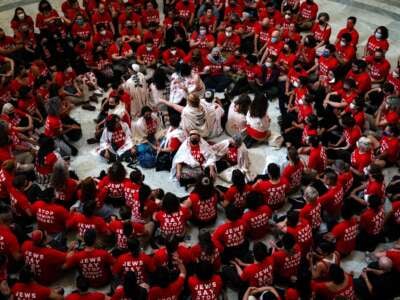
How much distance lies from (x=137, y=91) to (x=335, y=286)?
601cm

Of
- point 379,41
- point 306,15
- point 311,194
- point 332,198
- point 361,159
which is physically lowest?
point 332,198

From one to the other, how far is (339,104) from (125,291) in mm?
6281

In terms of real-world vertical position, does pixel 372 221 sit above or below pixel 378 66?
below

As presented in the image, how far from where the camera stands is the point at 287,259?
A: 25.5 feet

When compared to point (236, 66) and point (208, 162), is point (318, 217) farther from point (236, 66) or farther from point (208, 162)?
point (236, 66)

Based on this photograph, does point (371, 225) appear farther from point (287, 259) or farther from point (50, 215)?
point (50, 215)

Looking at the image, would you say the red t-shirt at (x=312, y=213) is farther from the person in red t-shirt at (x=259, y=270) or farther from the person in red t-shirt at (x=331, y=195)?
the person in red t-shirt at (x=259, y=270)

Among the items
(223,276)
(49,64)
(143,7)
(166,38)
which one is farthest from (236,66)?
(223,276)

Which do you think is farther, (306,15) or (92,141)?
(306,15)

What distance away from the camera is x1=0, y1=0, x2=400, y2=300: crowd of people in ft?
25.5

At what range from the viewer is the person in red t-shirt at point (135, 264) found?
24.9 ft

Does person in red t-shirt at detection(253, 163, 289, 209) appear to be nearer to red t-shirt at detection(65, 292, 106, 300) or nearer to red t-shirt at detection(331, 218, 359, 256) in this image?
red t-shirt at detection(331, 218, 359, 256)

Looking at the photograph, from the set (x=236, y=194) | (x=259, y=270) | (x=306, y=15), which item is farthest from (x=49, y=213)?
(x=306, y=15)

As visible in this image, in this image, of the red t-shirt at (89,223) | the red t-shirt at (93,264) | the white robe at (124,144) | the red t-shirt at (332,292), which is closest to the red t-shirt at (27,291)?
the red t-shirt at (93,264)
